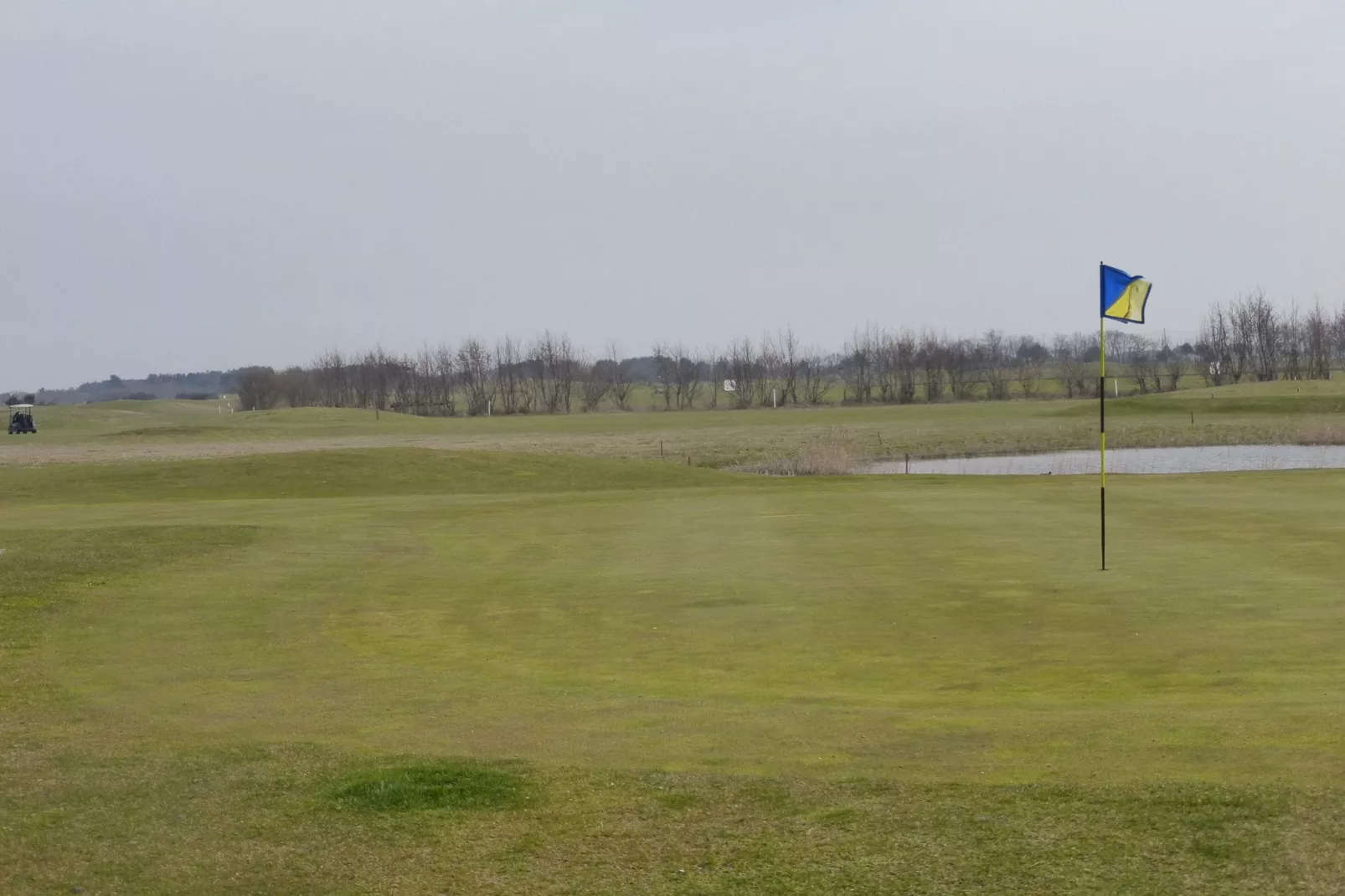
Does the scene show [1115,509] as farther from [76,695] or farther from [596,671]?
[76,695]

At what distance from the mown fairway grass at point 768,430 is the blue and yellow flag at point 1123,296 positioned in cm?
3717

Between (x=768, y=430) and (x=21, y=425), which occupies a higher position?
(x=21, y=425)

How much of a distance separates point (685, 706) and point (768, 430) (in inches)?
2615

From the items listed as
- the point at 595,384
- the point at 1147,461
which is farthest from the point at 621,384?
the point at 1147,461

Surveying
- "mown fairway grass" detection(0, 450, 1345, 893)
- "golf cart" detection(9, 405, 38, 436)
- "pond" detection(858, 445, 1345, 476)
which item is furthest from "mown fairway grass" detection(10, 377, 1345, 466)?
"mown fairway grass" detection(0, 450, 1345, 893)

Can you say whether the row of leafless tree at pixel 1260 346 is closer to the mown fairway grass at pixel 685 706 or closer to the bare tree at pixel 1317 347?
the bare tree at pixel 1317 347

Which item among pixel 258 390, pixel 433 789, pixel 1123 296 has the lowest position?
pixel 433 789

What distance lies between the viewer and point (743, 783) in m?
7.42

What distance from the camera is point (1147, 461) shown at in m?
49.9

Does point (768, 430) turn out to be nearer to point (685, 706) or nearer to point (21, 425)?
point (21, 425)

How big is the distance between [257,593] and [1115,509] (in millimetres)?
14280

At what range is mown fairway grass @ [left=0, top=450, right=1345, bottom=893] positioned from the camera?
6191 millimetres

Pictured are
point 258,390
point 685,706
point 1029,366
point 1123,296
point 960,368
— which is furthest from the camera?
point 1029,366

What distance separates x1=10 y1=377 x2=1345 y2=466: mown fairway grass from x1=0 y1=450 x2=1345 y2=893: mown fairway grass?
119 ft
